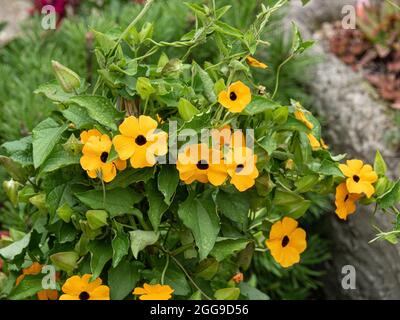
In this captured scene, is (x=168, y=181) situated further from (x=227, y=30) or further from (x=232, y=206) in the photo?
(x=227, y=30)

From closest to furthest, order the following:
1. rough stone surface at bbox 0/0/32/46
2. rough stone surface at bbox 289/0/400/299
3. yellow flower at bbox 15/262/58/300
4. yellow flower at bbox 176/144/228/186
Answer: yellow flower at bbox 176/144/228/186
yellow flower at bbox 15/262/58/300
rough stone surface at bbox 289/0/400/299
rough stone surface at bbox 0/0/32/46

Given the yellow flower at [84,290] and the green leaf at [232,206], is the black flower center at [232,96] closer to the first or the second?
the green leaf at [232,206]

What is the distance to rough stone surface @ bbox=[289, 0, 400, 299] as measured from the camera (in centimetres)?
216

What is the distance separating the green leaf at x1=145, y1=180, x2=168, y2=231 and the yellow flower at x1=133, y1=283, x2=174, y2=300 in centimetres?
9

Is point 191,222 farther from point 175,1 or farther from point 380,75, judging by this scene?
point 380,75

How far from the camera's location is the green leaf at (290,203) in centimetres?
133

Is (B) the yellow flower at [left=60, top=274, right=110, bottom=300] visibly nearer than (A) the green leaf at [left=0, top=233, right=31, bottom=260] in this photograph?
Yes

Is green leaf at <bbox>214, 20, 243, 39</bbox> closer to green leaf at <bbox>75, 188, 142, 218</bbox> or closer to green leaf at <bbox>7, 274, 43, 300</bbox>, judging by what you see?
green leaf at <bbox>75, 188, 142, 218</bbox>

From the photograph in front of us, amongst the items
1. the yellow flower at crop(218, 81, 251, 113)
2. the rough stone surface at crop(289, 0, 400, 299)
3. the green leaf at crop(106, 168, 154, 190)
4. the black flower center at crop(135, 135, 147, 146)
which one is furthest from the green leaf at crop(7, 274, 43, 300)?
the rough stone surface at crop(289, 0, 400, 299)

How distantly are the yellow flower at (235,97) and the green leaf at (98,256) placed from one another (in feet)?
1.02

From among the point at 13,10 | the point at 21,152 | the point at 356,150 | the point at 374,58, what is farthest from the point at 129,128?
the point at 13,10

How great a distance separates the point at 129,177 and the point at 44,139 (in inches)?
6.0

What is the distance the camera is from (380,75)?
257 cm

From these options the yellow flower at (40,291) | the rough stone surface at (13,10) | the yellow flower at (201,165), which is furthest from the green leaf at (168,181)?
the rough stone surface at (13,10)
